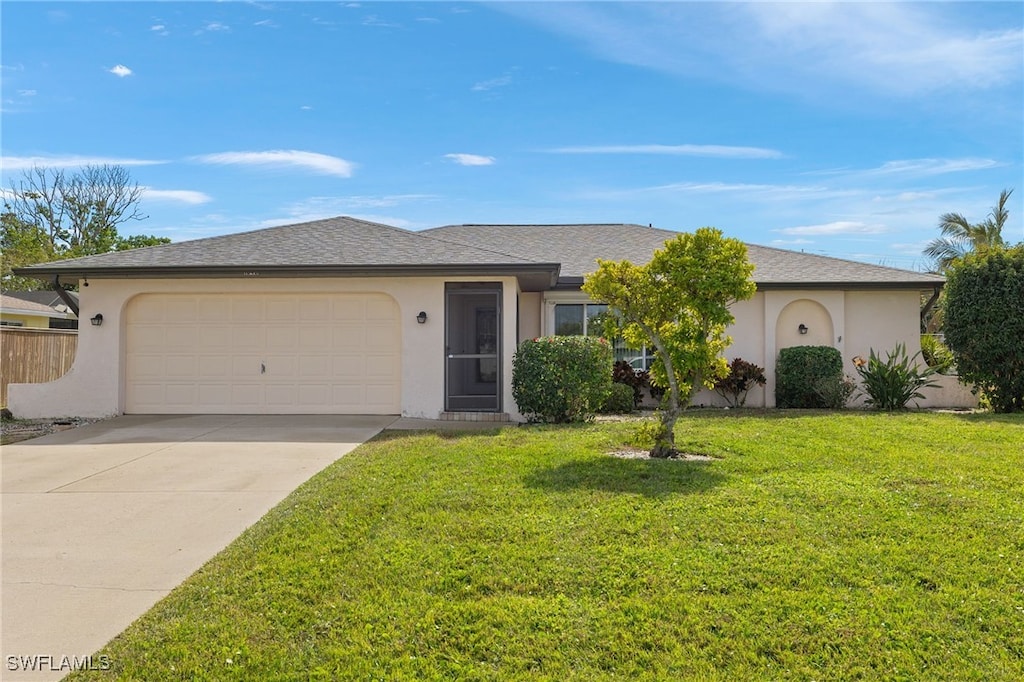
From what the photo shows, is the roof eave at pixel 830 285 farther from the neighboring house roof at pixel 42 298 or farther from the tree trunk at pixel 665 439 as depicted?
the neighboring house roof at pixel 42 298

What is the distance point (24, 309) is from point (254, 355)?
53.7ft

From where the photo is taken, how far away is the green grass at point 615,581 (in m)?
3.51

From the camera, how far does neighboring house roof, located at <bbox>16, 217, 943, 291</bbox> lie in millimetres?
11578

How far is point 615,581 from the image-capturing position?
4270 millimetres

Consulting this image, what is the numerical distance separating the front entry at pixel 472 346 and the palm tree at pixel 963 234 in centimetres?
2465

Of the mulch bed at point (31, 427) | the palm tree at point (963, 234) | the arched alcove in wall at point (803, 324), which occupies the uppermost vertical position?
the palm tree at point (963, 234)

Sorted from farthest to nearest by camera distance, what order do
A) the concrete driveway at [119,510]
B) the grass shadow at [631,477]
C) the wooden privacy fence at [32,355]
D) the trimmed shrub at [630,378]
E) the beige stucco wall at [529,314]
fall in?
the beige stucco wall at [529,314] < the trimmed shrub at [630,378] < the wooden privacy fence at [32,355] < the grass shadow at [631,477] < the concrete driveway at [119,510]

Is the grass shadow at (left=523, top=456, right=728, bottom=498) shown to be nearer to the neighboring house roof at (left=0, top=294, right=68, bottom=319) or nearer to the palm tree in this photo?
the neighboring house roof at (left=0, top=294, right=68, bottom=319)

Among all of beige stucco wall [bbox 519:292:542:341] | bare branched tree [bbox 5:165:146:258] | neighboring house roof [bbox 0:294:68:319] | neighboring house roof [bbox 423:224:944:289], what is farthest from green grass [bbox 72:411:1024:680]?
bare branched tree [bbox 5:165:146:258]

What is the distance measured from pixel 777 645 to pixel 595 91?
1216cm

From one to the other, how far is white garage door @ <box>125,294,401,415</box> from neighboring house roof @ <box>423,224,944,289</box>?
14.7 feet

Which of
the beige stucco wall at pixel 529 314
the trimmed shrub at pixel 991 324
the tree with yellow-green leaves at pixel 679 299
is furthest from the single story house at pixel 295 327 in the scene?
the trimmed shrub at pixel 991 324

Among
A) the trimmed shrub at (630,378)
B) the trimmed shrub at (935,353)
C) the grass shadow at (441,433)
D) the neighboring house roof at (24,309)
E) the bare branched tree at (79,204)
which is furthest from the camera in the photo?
the bare branched tree at (79,204)

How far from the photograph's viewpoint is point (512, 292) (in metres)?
12.0
